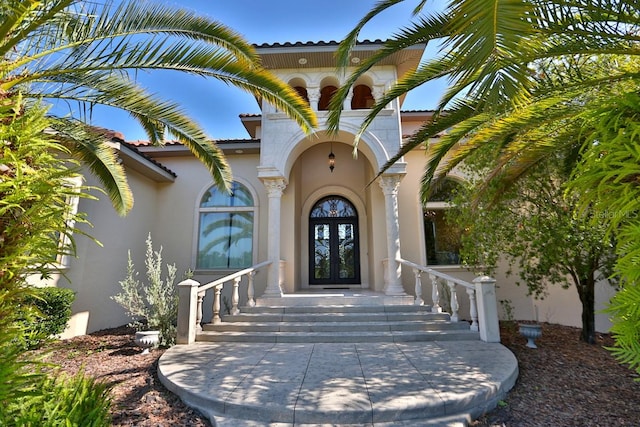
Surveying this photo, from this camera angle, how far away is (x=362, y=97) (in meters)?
12.0

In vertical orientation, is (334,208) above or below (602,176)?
above

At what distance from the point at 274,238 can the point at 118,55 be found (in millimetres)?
5884

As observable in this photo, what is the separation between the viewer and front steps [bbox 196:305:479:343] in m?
6.59

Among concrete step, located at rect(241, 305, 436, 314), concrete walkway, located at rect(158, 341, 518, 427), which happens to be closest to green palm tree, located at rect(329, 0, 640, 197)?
concrete step, located at rect(241, 305, 436, 314)

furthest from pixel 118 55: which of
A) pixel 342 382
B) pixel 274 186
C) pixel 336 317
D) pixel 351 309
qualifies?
pixel 351 309

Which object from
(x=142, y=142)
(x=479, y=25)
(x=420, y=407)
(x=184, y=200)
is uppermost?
(x=142, y=142)

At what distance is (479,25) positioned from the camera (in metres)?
2.30

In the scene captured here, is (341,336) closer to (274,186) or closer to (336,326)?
(336,326)

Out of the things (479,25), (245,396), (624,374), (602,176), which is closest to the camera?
(602,176)

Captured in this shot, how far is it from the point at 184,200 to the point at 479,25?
1103 centimetres

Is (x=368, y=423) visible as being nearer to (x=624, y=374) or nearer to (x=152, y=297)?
(x=624, y=374)

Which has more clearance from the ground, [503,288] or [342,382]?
[503,288]

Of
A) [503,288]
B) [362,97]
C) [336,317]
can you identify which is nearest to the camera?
[336,317]

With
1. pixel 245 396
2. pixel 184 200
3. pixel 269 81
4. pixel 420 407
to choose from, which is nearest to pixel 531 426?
pixel 420 407
